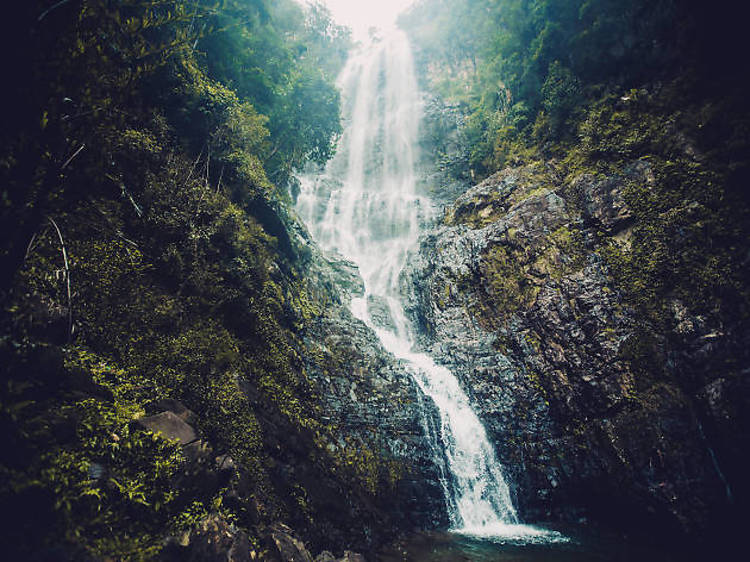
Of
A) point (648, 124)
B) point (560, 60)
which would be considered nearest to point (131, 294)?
point (648, 124)

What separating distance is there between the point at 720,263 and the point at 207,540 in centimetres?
1297

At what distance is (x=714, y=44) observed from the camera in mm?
10695

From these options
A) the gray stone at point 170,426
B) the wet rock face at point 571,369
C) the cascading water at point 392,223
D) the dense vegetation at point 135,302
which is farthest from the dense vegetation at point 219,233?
the cascading water at point 392,223

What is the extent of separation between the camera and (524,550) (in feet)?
25.3

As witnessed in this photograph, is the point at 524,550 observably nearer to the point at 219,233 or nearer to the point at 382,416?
the point at 382,416

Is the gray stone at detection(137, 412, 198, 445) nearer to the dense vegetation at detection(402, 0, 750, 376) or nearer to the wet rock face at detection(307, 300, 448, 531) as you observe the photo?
the wet rock face at detection(307, 300, 448, 531)

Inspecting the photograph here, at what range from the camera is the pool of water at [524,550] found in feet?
24.1

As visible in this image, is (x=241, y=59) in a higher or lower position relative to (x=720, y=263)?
higher

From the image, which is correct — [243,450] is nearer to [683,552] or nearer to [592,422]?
[592,422]

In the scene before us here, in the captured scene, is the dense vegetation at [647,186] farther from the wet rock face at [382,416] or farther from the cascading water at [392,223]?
the wet rock face at [382,416]

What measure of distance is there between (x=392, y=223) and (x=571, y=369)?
52.8 feet

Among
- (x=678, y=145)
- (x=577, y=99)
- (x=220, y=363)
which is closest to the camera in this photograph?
(x=220, y=363)

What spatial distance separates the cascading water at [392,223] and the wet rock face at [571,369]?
879mm

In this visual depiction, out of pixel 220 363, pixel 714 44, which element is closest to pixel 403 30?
pixel 714 44
